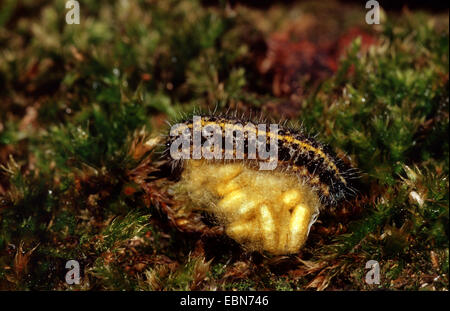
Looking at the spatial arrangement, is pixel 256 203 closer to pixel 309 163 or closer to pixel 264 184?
pixel 264 184

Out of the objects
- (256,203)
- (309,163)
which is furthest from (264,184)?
(309,163)

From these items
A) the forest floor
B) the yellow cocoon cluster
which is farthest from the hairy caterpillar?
the forest floor

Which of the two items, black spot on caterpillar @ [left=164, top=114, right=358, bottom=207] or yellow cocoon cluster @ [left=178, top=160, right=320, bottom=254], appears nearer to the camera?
yellow cocoon cluster @ [left=178, top=160, right=320, bottom=254]

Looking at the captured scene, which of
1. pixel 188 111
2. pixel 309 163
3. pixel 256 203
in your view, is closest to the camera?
pixel 256 203

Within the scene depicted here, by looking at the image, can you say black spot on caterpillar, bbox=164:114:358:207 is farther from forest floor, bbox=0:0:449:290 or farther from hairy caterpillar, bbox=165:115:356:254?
forest floor, bbox=0:0:449:290

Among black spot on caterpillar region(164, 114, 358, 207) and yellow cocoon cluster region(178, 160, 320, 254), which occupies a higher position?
black spot on caterpillar region(164, 114, 358, 207)

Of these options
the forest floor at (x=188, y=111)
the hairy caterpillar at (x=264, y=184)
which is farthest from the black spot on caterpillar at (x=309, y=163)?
the forest floor at (x=188, y=111)
